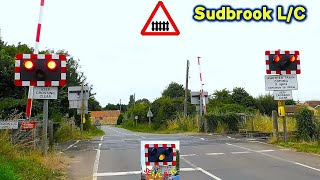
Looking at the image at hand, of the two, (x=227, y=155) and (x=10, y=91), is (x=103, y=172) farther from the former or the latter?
(x=10, y=91)

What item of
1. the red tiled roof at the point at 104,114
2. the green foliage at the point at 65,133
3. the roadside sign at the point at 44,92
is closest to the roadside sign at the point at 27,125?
the roadside sign at the point at 44,92

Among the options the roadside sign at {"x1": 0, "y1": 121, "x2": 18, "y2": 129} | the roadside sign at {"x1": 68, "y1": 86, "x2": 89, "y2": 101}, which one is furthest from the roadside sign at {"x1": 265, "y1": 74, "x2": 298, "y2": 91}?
the roadside sign at {"x1": 68, "y1": 86, "x2": 89, "y2": 101}

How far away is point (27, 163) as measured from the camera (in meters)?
10.9

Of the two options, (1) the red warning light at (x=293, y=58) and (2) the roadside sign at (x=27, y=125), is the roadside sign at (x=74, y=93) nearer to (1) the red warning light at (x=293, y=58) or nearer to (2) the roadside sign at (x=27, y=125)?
(1) the red warning light at (x=293, y=58)

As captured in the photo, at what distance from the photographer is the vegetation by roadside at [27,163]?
31.9 feet

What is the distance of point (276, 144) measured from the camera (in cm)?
1809

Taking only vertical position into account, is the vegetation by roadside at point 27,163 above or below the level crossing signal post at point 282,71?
below

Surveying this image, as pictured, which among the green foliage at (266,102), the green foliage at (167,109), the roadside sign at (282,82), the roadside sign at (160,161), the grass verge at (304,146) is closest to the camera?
the roadside sign at (160,161)

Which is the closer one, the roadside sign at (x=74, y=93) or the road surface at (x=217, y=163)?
the road surface at (x=217, y=163)

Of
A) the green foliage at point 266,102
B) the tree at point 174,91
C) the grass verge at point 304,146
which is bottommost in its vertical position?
the grass verge at point 304,146

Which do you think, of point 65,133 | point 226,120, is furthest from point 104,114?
point 65,133

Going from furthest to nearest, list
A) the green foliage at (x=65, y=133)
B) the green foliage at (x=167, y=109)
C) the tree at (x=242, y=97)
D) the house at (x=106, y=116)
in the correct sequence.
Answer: the house at (x=106, y=116) → the tree at (x=242, y=97) → the green foliage at (x=167, y=109) → the green foliage at (x=65, y=133)

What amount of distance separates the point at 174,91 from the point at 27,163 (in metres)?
77.7

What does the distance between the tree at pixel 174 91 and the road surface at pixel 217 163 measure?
229ft
